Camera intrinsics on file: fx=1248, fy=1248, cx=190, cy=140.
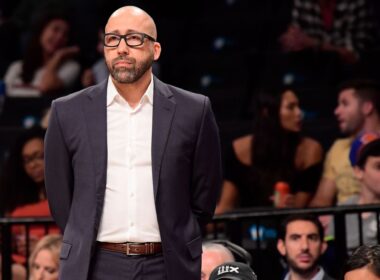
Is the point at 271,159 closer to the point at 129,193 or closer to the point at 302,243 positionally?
the point at 302,243

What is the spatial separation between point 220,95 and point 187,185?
4837mm

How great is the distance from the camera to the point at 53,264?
6.81 meters

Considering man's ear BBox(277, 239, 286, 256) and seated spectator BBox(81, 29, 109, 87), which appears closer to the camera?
man's ear BBox(277, 239, 286, 256)

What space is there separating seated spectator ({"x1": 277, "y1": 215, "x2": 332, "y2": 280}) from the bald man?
2002 mm

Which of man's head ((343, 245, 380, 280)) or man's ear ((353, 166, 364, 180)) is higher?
man's ear ((353, 166, 364, 180))

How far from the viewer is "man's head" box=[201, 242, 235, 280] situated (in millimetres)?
5996

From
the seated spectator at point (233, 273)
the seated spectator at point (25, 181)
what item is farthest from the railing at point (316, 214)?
the seated spectator at point (233, 273)

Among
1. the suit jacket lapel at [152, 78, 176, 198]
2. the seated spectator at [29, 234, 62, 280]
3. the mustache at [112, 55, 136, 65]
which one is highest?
the mustache at [112, 55, 136, 65]

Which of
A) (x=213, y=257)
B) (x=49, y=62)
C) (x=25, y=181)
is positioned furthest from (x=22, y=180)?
(x=213, y=257)

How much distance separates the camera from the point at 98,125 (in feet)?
15.1

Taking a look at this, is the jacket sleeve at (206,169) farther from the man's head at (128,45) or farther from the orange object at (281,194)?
the orange object at (281,194)

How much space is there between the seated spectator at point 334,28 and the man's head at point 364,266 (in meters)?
4.26

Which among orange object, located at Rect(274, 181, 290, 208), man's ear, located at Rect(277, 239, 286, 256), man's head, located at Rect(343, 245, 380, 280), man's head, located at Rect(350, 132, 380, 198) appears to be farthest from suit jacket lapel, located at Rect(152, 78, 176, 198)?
orange object, located at Rect(274, 181, 290, 208)

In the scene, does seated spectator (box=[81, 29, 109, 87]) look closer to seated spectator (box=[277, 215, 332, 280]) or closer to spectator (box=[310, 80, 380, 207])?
spectator (box=[310, 80, 380, 207])
